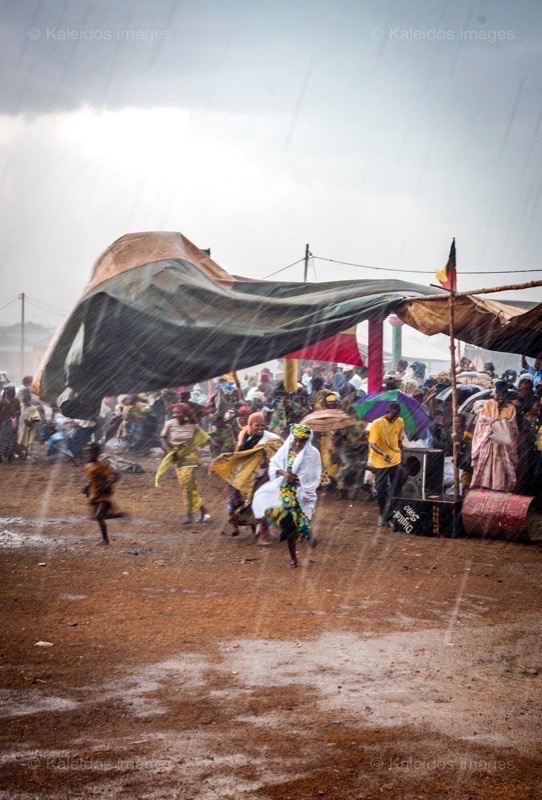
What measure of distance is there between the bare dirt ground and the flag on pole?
3.27 meters

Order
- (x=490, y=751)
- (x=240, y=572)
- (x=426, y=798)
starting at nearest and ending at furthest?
(x=426, y=798), (x=490, y=751), (x=240, y=572)

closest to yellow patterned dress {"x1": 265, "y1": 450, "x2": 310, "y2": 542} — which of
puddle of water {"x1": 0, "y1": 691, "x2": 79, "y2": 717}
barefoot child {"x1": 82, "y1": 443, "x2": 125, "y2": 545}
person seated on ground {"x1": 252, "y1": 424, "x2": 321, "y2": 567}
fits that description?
person seated on ground {"x1": 252, "y1": 424, "x2": 321, "y2": 567}

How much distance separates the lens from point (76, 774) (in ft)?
13.7

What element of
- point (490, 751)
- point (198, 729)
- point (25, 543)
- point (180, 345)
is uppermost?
point (180, 345)

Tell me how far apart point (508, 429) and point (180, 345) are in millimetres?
4612

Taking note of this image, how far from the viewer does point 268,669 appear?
19.2ft

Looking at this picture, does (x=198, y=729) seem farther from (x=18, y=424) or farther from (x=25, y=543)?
(x=18, y=424)

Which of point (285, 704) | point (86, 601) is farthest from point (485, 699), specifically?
point (86, 601)

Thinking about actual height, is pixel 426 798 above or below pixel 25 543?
above

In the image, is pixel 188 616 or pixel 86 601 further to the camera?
pixel 86 601

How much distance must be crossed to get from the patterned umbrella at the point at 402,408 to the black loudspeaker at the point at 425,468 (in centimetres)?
44

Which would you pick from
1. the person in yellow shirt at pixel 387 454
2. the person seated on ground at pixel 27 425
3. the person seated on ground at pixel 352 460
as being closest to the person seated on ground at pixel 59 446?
the person seated on ground at pixel 27 425

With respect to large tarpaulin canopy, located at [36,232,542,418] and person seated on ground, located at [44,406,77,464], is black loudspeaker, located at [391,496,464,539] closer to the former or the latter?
large tarpaulin canopy, located at [36,232,542,418]

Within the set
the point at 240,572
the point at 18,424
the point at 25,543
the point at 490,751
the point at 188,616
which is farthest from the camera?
the point at 18,424
